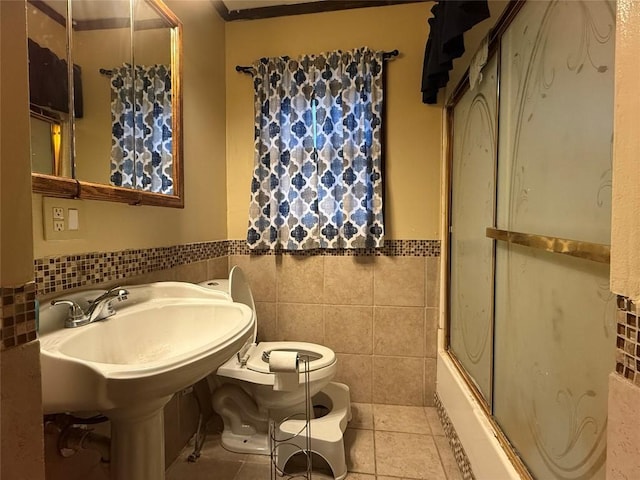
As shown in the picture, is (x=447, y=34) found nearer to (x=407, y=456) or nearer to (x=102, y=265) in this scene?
(x=102, y=265)

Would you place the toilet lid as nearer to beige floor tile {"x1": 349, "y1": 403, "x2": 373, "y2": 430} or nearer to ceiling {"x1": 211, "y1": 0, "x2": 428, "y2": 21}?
beige floor tile {"x1": 349, "y1": 403, "x2": 373, "y2": 430}

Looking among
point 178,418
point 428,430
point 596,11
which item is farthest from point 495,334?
point 178,418

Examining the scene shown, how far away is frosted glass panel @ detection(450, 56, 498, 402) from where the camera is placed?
1.36 m

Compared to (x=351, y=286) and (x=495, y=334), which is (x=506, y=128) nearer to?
(x=495, y=334)

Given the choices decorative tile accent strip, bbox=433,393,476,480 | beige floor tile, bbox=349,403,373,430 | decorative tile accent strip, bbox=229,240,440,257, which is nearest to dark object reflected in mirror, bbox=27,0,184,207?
decorative tile accent strip, bbox=229,240,440,257

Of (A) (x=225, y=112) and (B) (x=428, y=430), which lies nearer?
(B) (x=428, y=430)

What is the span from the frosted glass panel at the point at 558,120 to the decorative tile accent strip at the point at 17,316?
3.19ft

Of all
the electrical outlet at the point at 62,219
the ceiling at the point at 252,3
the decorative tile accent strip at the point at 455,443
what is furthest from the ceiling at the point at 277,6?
the decorative tile accent strip at the point at 455,443

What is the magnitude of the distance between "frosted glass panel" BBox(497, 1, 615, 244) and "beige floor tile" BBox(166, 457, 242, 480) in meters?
1.48

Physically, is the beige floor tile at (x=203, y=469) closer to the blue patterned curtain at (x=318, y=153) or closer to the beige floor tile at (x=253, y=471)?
the beige floor tile at (x=253, y=471)

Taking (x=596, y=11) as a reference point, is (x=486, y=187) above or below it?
below

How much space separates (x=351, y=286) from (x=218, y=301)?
0.95m

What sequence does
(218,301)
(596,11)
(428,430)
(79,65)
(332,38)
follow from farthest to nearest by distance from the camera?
(332,38) < (428,430) < (218,301) < (79,65) < (596,11)

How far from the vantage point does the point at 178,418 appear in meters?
1.51
